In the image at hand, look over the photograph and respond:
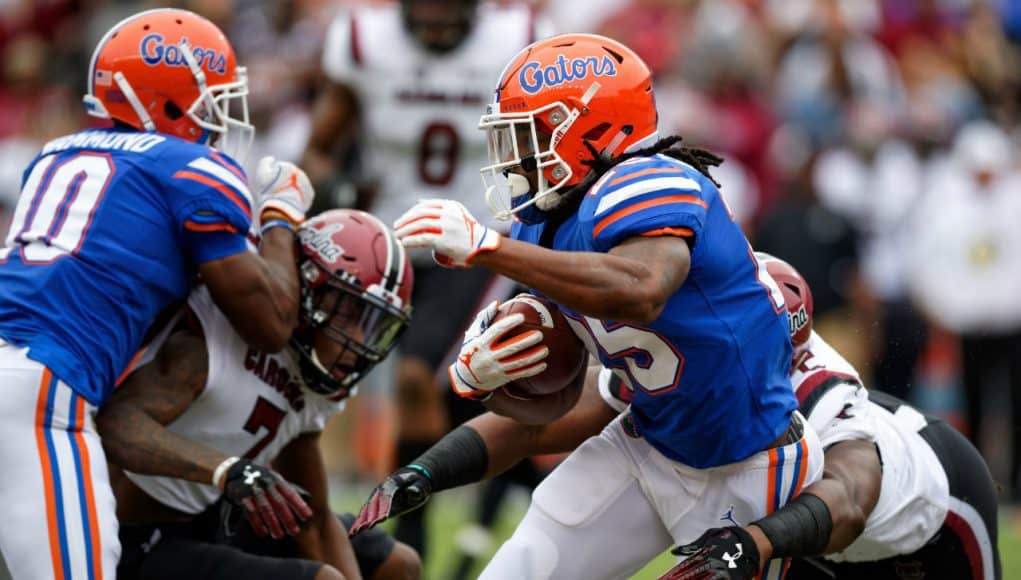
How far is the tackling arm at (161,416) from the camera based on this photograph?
384 centimetres

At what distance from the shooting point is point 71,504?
3.72 metres

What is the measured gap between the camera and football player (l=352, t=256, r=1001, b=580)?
3705 millimetres

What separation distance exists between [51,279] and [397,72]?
8.52 ft

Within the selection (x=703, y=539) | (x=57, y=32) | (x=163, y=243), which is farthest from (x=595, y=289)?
(x=57, y=32)

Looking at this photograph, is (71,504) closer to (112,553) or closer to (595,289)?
(112,553)

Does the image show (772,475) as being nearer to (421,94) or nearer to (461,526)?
(421,94)

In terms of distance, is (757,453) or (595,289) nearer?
(595,289)

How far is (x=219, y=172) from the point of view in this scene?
13.1 feet

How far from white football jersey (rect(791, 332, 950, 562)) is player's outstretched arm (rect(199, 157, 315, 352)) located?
1.37m

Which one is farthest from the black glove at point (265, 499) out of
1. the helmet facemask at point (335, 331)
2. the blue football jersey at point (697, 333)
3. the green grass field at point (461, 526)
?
the green grass field at point (461, 526)

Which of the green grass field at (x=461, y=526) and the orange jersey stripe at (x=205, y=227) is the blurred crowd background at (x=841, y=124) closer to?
the green grass field at (x=461, y=526)

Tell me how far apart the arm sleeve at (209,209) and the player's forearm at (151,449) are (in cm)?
44

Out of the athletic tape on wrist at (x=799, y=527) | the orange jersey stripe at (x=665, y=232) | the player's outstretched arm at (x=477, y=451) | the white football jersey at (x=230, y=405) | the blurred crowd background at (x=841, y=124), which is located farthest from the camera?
the blurred crowd background at (x=841, y=124)

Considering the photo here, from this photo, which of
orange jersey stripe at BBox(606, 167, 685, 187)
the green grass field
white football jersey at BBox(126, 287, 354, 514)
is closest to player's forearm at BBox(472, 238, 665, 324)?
orange jersey stripe at BBox(606, 167, 685, 187)
